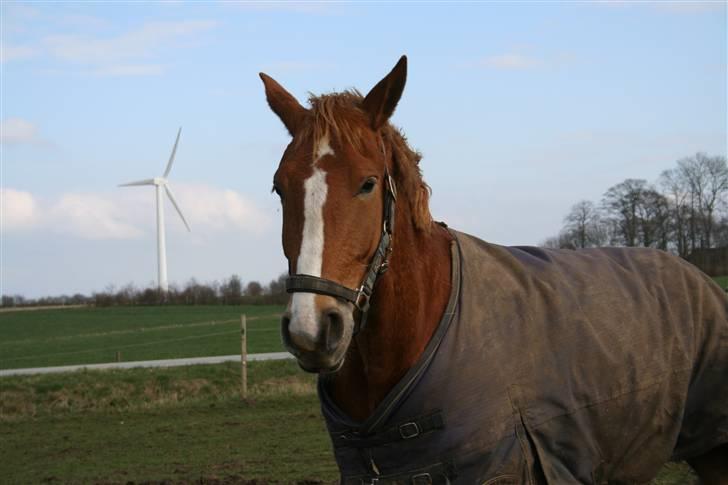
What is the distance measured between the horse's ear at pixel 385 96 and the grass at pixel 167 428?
3.56 metres

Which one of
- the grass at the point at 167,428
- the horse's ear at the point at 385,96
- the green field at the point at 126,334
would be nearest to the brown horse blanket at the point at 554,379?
the horse's ear at the point at 385,96

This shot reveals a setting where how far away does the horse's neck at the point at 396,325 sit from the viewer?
362 centimetres

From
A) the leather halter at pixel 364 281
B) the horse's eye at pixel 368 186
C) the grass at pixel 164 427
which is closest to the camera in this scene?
the leather halter at pixel 364 281

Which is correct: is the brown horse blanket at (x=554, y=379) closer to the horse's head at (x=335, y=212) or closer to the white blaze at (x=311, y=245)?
the horse's head at (x=335, y=212)

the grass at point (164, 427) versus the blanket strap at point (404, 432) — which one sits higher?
the blanket strap at point (404, 432)

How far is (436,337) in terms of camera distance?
3.64 m

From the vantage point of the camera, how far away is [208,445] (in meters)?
12.2

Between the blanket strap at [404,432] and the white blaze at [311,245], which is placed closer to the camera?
the white blaze at [311,245]

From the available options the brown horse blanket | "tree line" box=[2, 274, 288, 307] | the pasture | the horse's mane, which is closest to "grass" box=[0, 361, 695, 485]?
the pasture

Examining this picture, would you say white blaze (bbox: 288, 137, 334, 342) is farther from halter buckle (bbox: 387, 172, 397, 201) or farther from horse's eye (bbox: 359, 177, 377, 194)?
halter buckle (bbox: 387, 172, 397, 201)

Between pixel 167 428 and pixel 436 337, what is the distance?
11556 mm

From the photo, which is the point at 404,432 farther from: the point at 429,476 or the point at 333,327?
the point at 333,327

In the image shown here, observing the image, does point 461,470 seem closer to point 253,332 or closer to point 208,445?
point 208,445

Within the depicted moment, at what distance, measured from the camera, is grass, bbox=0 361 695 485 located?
10195 millimetres
